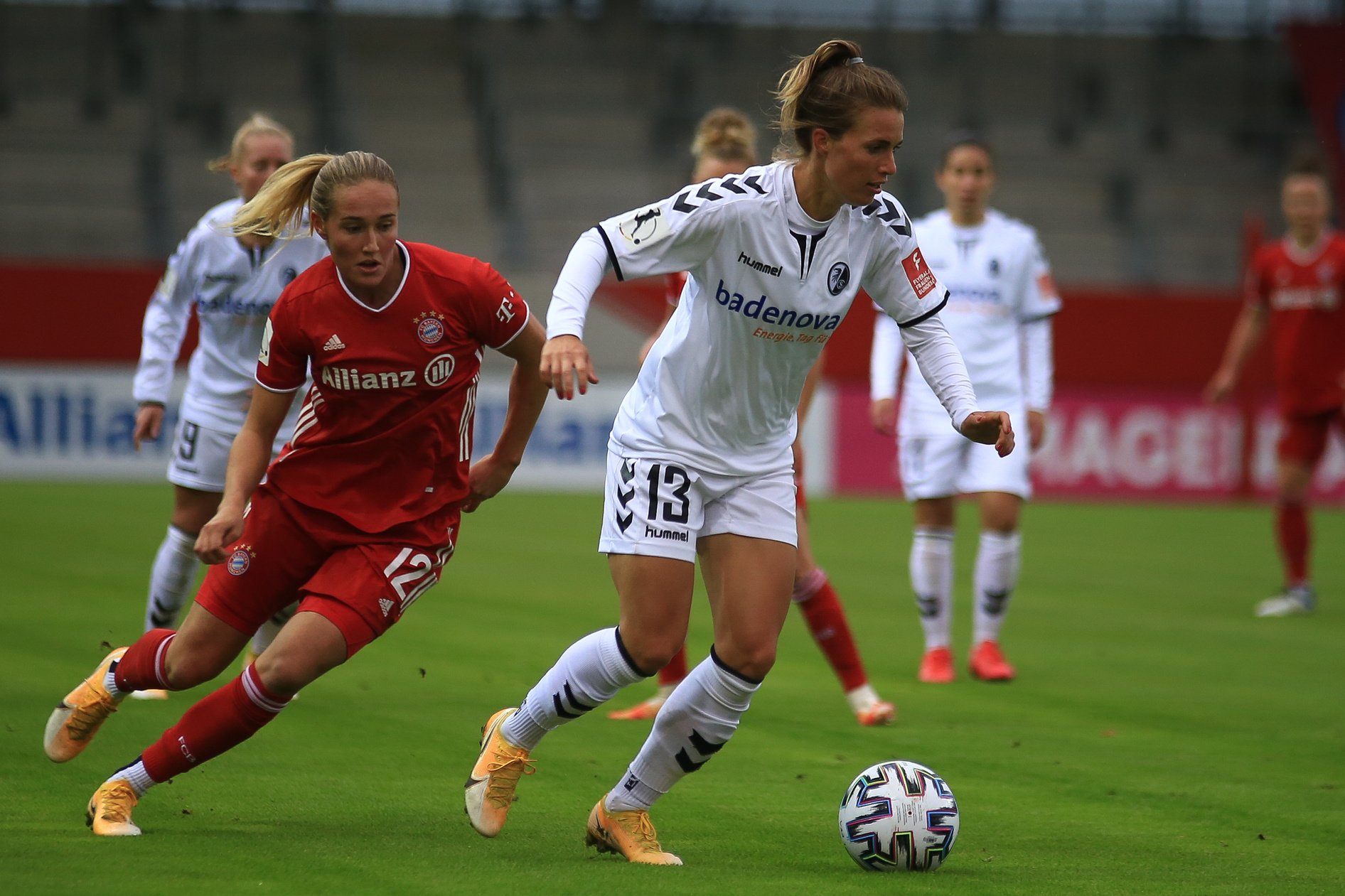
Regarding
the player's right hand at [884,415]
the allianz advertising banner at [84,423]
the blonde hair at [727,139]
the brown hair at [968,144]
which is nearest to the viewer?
the blonde hair at [727,139]

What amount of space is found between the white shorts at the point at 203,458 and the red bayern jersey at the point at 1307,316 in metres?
7.06

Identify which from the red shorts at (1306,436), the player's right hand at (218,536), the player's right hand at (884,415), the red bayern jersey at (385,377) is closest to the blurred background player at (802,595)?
the player's right hand at (884,415)

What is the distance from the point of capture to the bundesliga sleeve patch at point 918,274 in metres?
4.74

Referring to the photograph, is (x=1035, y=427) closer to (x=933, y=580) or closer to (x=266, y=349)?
(x=933, y=580)

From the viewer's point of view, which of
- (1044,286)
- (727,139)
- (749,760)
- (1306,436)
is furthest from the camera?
(1306,436)

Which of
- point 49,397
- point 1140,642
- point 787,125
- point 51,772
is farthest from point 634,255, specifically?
point 49,397

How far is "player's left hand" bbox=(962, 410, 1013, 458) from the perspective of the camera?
14.6 ft

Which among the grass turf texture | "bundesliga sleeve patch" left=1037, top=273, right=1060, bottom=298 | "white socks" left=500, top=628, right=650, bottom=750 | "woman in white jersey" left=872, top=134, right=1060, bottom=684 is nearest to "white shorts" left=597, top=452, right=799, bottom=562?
"white socks" left=500, top=628, right=650, bottom=750

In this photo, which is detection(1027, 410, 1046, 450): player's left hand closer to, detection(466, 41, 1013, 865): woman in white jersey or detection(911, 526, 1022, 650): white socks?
detection(911, 526, 1022, 650): white socks

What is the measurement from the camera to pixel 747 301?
14.8 feet

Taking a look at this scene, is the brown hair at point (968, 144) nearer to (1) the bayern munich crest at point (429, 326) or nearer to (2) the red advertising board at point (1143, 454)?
(1) the bayern munich crest at point (429, 326)

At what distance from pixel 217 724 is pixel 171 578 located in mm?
2378

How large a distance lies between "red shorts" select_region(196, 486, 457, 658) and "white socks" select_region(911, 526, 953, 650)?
12.1 ft

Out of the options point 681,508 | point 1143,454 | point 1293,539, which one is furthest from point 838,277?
point 1143,454
